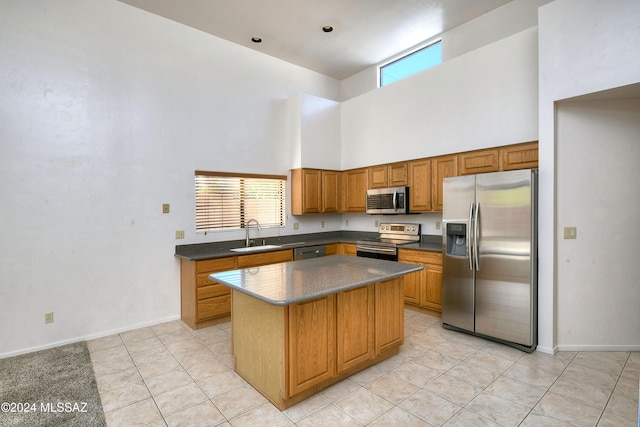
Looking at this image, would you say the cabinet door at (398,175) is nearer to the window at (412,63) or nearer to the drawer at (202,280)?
the window at (412,63)

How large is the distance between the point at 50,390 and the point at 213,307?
65.3 inches

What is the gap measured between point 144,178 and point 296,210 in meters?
2.29

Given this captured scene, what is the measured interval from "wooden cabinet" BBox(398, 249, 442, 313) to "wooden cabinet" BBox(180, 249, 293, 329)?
7.21 ft

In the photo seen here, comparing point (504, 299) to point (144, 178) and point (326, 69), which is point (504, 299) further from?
point (326, 69)

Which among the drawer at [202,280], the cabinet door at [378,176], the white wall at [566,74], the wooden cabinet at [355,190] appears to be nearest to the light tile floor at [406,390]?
the white wall at [566,74]

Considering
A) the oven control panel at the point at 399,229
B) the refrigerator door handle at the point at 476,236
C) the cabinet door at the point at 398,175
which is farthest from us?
the oven control panel at the point at 399,229

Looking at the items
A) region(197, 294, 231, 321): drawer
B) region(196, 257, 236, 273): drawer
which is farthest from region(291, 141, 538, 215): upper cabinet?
region(197, 294, 231, 321): drawer

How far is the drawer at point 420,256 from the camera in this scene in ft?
13.4

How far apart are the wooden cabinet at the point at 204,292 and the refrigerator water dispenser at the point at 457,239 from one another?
8.27 feet

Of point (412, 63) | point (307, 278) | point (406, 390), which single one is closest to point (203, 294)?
point (307, 278)

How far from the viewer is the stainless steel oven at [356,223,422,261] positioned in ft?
15.1

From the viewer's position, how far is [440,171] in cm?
441

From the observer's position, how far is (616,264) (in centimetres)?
310

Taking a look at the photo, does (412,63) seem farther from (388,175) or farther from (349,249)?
(349,249)
